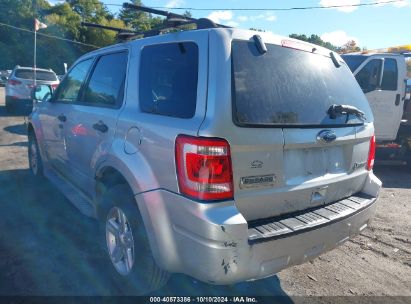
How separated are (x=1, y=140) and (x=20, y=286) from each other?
6906 millimetres

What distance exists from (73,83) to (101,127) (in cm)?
140

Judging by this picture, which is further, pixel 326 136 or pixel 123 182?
pixel 123 182

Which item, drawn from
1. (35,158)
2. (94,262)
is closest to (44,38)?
(35,158)

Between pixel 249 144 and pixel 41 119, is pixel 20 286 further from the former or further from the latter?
pixel 41 119

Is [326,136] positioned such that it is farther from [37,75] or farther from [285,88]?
[37,75]

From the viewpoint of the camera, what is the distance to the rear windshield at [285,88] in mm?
2324

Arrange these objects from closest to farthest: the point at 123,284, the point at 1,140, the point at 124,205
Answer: the point at 124,205
the point at 123,284
the point at 1,140

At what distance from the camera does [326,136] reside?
8.59 feet

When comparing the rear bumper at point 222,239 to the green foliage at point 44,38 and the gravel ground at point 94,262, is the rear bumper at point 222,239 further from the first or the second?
the green foliage at point 44,38

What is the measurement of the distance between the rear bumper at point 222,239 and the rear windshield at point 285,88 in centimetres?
64

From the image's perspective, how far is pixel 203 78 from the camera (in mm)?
2262

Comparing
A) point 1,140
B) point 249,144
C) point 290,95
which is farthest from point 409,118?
point 1,140

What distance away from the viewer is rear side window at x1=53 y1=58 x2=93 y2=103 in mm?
3955

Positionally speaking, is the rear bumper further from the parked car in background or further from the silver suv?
the parked car in background
